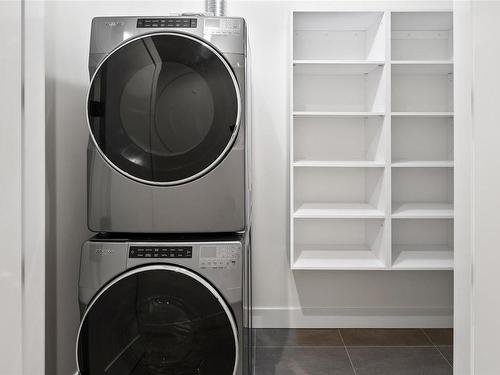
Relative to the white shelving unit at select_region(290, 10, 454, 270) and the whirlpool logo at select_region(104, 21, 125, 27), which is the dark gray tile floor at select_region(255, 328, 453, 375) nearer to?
the white shelving unit at select_region(290, 10, 454, 270)

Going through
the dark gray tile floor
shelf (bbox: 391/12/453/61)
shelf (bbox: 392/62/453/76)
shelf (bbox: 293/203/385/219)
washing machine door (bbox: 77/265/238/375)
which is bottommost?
the dark gray tile floor

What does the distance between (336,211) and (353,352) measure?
717 millimetres

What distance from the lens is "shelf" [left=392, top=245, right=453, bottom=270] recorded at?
237 centimetres

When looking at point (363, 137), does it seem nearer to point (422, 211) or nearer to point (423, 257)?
point (422, 211)

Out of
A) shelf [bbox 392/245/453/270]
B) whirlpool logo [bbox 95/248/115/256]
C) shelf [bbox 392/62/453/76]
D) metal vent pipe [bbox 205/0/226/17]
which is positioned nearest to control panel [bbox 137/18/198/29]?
metal vent pipe [bbox 205/0/226/17]

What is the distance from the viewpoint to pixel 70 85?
1.91m

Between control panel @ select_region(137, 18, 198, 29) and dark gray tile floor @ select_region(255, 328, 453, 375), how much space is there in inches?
59.2

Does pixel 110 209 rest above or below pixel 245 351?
above
